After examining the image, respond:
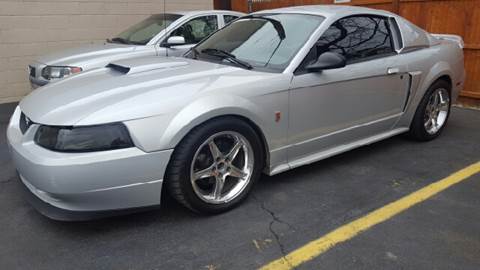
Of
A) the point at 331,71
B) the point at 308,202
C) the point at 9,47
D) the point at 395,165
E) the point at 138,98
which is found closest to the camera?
the point at 138,98

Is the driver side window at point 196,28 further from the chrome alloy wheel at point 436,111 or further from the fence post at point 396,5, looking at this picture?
the chrome alloy wheel at point 436,111

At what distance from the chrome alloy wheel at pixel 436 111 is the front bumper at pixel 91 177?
3.40 meters

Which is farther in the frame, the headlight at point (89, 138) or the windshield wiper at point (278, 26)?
the windshield wiper at point (278, 26)

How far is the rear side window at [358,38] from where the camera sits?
12.8ft

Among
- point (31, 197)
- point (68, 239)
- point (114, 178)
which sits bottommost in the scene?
point (68, 239)

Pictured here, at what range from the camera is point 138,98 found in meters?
2.94

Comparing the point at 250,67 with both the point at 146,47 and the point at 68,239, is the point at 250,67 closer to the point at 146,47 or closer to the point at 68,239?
the point at 68,239

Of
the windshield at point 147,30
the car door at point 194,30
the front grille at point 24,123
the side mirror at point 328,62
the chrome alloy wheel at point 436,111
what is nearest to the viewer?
the front grille at point 24,123

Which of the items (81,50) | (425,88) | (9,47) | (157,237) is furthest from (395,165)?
(9,47)

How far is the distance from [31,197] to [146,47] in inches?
151

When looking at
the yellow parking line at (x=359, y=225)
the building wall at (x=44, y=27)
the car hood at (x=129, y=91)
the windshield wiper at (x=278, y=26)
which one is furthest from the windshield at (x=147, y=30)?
the yellow parking line at (x=359, y=225)

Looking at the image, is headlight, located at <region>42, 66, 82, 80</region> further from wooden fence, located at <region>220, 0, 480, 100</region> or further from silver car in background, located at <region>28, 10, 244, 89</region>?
wooden fence, located at <region>220, 0, 480, 100</region>

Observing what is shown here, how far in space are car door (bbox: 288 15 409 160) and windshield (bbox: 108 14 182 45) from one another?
3474 mm

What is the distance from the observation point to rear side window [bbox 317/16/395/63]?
3.90 m
